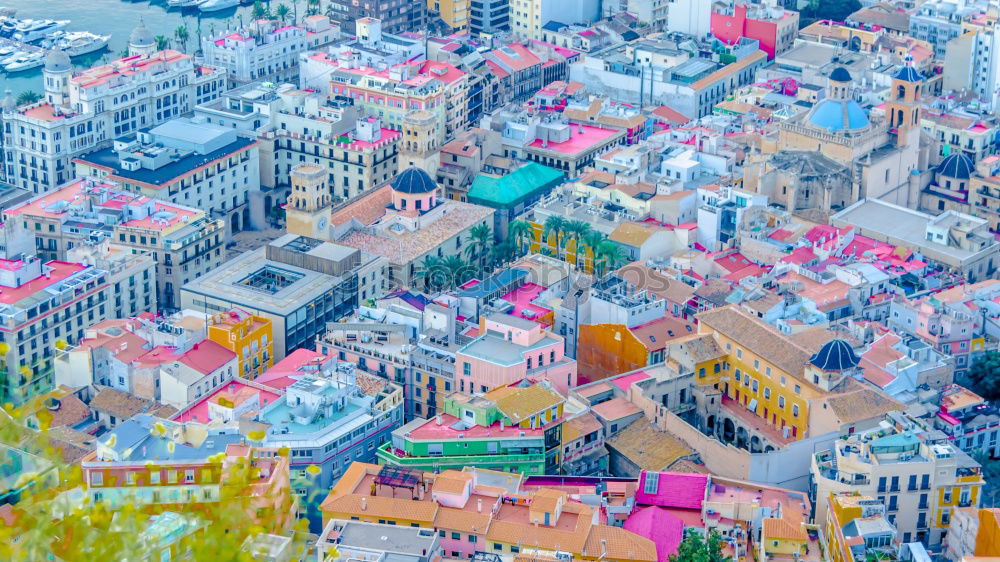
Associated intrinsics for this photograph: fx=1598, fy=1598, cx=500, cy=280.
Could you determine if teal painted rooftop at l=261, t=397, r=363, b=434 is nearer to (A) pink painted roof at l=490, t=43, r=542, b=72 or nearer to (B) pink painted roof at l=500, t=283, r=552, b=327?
(B) pink painted roof at l=500, t=283, r=552, b=327

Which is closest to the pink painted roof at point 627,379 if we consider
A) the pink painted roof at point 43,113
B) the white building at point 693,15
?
the pink painted roof at point 43,113

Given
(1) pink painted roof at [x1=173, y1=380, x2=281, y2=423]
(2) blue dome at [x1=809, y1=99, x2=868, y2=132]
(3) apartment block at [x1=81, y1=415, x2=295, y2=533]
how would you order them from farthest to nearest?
(2) blue dome at [x1=809, y1=99, x2=868, y2=132] < (1) pink painted roof at [x1=173, y1=380, x2=281, y2=423] < (3) apartment block at [x1=81, y1=415, x2=295, y2=533]

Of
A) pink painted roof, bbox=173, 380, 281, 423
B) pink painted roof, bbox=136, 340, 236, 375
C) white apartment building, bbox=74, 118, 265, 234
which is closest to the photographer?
pink painted roof, bbox=173, 380, 281, 423

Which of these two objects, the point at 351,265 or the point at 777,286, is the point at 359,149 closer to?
the point at 351,265

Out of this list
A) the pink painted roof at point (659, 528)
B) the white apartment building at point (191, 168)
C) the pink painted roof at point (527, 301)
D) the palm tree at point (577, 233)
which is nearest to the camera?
the pink painted roof at point (659, 528)

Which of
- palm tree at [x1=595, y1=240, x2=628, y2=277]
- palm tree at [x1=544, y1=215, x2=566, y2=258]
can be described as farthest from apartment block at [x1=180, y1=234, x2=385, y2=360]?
palm tree at [x1=595, y1=240, x2=628, y2=277]

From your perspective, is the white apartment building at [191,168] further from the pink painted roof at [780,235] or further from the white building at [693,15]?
the white building at [693,15]

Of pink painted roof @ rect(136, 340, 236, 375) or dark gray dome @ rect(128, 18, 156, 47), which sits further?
dark gray dome @ rect(128, 18, 156, 47)
